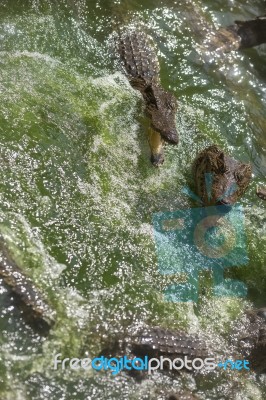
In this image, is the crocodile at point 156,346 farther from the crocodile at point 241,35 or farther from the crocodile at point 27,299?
the crocodile at point 241,35

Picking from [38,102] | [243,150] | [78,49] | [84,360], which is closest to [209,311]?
[84,360]

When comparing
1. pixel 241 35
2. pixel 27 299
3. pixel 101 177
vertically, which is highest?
pixel 241 35

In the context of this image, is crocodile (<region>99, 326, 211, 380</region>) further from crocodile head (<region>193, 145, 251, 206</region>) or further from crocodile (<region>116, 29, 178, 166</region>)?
crocodile (<region>116, 29, 178, 166</region>)

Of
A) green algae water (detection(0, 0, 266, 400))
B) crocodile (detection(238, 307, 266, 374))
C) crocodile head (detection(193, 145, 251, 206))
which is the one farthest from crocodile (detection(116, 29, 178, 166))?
crocodile (detection(238, 307, 266, 374))

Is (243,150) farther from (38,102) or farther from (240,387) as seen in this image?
(240,387)

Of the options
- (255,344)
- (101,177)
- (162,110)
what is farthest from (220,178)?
(255,344)

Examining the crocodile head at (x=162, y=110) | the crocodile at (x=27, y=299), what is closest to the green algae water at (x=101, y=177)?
the crocodile at (x=27, y=299)

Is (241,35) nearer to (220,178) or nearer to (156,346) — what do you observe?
(220,178)
